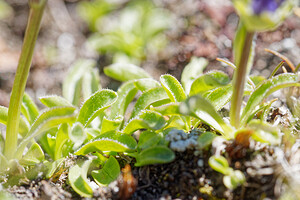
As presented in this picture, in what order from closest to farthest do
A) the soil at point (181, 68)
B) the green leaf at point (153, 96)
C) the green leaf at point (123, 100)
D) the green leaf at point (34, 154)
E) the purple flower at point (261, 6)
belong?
the purple flower at point (261, 6) < the soil at point (181, 68) < the green leaf at point (34, 154) < the green leaf at point (153, 96) < the green leaf at point (123, 100)

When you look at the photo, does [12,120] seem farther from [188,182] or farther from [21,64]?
[188,182]

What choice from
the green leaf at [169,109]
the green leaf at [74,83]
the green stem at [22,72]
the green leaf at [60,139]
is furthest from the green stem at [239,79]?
the green leaf at [74,83]

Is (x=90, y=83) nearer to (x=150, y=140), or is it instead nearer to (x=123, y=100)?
(x=123, y=100)

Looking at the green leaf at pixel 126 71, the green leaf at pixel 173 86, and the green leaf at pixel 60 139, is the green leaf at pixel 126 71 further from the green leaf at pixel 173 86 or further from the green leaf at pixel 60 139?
the green leaf at pixel 60 139

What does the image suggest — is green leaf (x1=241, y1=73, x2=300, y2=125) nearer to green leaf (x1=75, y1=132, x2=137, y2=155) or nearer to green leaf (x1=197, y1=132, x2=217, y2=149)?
green leaf (x1=197, y1=132, x2=217, y2=149)

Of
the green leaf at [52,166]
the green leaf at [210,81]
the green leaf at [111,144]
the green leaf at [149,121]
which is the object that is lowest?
the green leaf at [52,166]

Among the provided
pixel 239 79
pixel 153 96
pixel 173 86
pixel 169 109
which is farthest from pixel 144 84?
pixel 239 79
